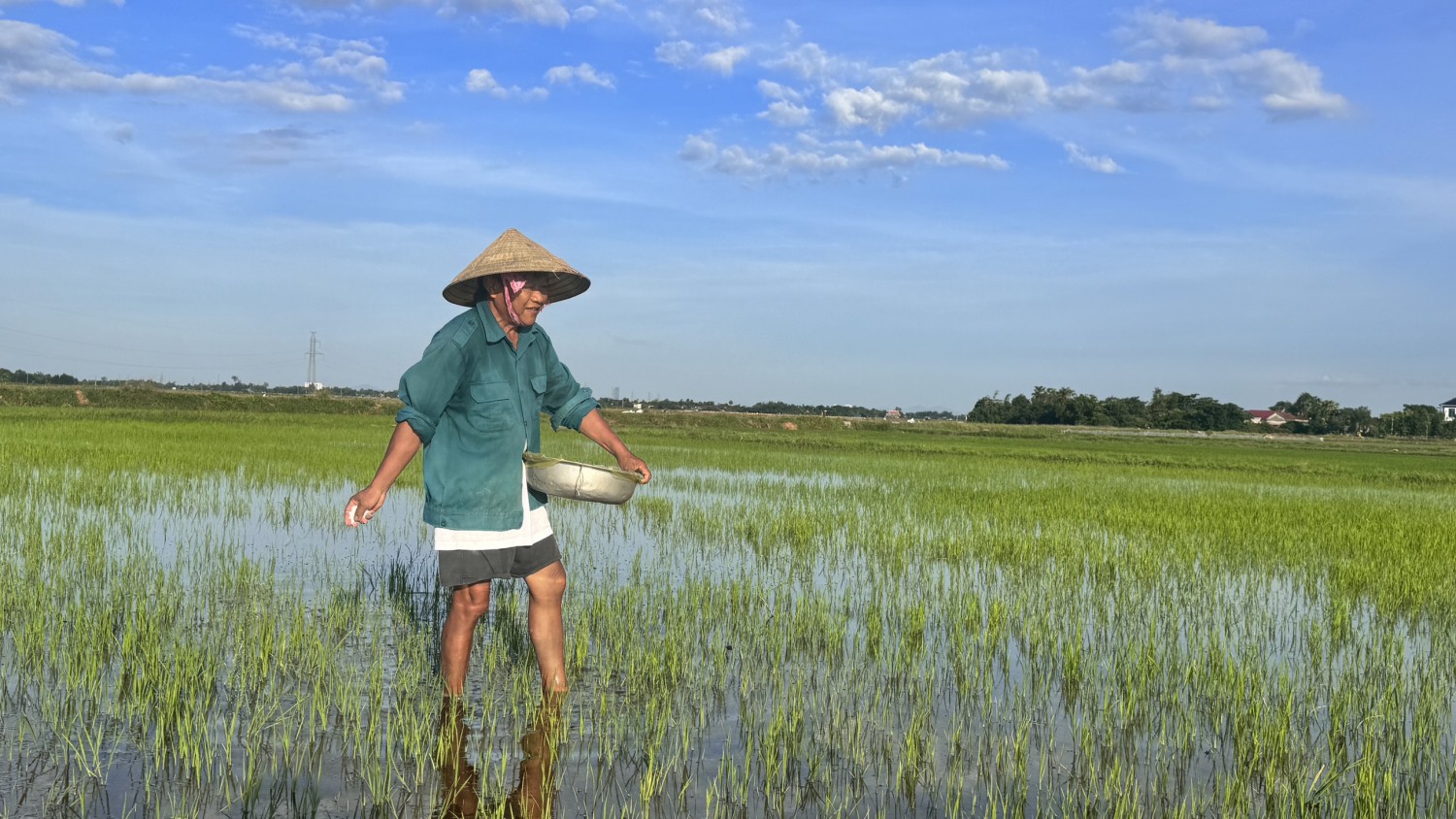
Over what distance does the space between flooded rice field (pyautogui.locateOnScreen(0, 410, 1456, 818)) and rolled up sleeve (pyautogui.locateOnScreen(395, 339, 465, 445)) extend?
0.83 meters

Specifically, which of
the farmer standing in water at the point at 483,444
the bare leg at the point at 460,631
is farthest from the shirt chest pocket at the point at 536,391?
the bare leg at the point at 460,631

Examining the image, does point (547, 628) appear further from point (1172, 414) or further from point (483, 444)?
point (1172, 414)

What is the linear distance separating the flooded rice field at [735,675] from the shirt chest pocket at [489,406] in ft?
2.73

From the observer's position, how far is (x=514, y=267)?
283cm

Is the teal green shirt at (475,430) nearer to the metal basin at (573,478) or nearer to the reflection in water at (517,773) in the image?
the metal basin at (573,478)

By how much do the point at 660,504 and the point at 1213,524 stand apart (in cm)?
509

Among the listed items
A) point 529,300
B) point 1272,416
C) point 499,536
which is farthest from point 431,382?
point 1272,416

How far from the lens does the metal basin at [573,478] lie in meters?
3.05

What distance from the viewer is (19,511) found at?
23.6 feet

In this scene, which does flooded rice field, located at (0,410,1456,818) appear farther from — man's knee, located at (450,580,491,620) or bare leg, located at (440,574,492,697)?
man's knee, located at (450,580,491,620)

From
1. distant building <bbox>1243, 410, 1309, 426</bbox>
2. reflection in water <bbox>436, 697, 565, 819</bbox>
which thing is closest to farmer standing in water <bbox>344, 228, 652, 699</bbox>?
reflection in water <bbox>436, 697, 565, 819</bbox>

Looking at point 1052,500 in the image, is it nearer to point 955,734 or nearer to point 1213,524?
point 1213,524

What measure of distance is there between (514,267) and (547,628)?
42.3 inches

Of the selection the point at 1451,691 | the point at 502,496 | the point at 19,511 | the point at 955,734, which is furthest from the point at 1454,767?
the point at 19,511
